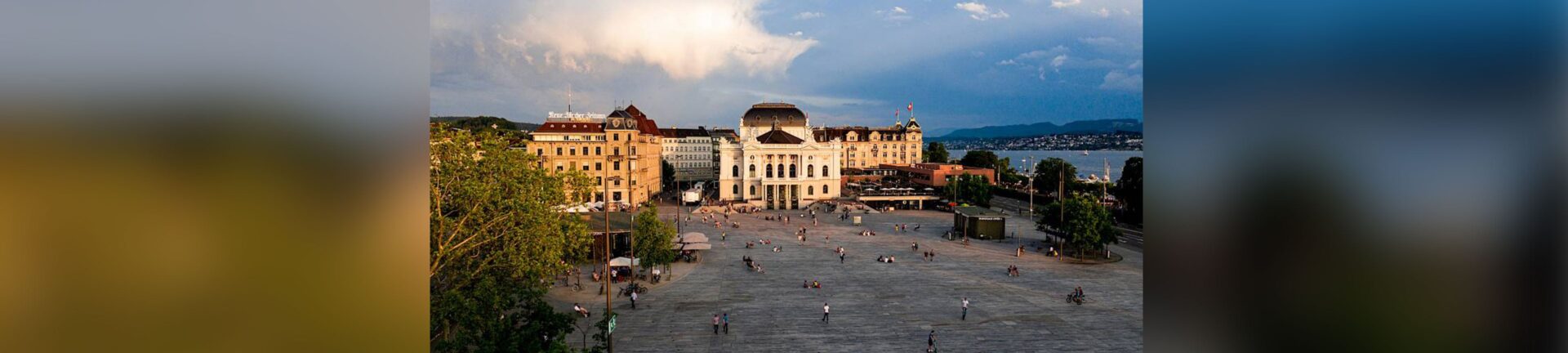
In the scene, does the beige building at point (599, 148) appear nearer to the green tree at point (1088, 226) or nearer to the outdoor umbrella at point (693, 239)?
the outdoor umbrella at point (693, 239)

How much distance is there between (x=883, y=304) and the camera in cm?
3291

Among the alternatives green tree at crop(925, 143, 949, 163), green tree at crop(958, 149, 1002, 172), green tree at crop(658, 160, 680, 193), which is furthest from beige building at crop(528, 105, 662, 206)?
green tree at crop(925, 143, 949, 163)

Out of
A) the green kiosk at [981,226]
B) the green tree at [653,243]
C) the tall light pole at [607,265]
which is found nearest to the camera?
the tall light pole at [607,265]

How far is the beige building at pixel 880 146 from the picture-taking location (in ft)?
450

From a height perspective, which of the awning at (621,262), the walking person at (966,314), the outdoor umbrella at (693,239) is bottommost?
the walking person at (966,314)

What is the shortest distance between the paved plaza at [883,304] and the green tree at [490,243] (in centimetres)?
624

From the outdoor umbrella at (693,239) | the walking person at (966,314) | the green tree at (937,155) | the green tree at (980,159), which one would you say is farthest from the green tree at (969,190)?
the green tree at (937,155)

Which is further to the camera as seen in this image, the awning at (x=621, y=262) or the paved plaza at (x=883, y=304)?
the awning at (x=621, y=262)

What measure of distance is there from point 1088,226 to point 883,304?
749 inches
